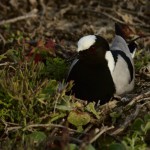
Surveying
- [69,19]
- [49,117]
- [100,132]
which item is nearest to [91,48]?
[49,117]

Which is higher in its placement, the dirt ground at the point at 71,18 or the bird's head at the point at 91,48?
the bird's head at the point at 91,48

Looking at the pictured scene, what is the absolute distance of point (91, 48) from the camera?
12.1 ft

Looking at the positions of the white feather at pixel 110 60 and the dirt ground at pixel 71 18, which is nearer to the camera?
the white feather at pixel 110 60

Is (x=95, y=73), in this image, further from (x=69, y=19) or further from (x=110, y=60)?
(x=69, y=19)

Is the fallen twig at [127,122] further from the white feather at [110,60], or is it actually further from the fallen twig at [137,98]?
the white feather at [110,60]

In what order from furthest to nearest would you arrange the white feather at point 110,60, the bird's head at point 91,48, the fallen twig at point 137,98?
the white feather at point 110,60, the bird's head at point 91,48, the fallen twig at point 137,98

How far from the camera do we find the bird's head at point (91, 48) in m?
3.68

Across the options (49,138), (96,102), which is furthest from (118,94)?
(49,138)

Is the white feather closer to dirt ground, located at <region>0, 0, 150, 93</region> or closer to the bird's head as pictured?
the bird's head

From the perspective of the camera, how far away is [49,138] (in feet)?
9.21

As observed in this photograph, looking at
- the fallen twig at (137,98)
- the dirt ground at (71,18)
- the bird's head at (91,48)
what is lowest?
the dirt ground at (71,18)

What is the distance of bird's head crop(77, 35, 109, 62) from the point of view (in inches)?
145

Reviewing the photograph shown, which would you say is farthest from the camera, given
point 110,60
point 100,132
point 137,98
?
point 110,60

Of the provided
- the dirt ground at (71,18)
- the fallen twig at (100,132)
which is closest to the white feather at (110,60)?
the fallen twig at (100,132)
